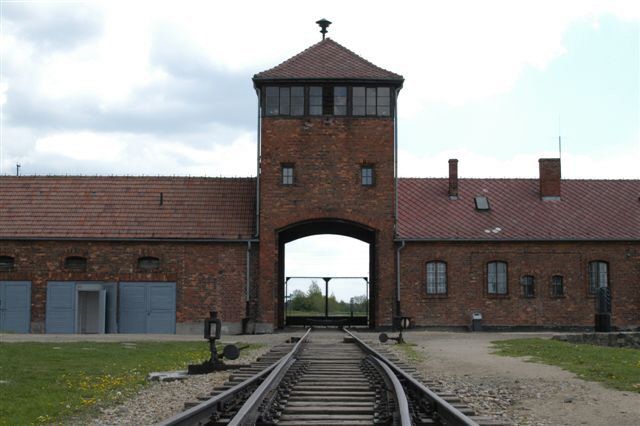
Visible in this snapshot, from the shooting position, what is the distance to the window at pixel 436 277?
103 ft

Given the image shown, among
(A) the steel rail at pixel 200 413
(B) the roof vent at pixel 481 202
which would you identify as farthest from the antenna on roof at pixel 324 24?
(A) the steel rail at pixel 200 413

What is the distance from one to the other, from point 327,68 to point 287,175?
4.44 metres

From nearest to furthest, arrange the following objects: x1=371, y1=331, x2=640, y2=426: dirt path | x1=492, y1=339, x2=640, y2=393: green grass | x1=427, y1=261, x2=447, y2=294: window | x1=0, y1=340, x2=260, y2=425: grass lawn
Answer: x1=371, y1=331, x2=640, y2=426: dirt path < x1=0, y1=340, x2=260, y2=425: grass lawn < x1=492, y1=339, x2=640, y2=393: green grass < x1=427, y1=261, x2=447, y2=294: window

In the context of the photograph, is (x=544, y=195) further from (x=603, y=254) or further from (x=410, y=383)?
(x=410, y=383)

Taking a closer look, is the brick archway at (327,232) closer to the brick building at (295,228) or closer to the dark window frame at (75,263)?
the brick building at (295,228)

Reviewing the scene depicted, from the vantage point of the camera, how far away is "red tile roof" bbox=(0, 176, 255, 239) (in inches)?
1223

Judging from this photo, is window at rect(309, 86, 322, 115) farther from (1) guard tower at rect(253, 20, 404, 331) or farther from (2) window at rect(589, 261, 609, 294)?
(2) window at rect(589, 261, 609, 294)

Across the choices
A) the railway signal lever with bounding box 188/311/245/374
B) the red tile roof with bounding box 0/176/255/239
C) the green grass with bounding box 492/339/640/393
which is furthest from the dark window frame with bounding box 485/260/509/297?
the railway signal lever with bounding box 188/311/245/374

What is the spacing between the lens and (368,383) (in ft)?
38.3

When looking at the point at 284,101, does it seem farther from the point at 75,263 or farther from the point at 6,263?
the point at 6,263

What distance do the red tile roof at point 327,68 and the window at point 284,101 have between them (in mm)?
604

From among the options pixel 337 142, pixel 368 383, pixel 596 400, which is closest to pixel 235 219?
pixel 337 142

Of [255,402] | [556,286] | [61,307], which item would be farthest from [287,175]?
[255,402]

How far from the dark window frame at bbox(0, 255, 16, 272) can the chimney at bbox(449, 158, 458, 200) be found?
58.3 ft
